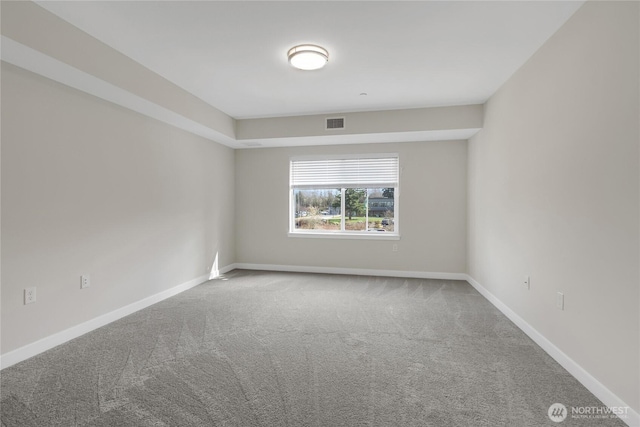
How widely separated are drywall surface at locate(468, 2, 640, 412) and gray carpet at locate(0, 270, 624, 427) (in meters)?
0.35

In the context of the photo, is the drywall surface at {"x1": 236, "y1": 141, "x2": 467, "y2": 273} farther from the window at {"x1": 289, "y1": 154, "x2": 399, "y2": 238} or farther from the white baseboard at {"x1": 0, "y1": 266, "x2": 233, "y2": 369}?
the white baseboard at {"x1": 0, "y1": 266, "x2": 233, "y2": 369}

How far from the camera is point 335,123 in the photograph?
479 cm

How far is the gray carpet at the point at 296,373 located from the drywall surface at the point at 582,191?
35 cm

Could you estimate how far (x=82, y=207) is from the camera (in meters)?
2.97

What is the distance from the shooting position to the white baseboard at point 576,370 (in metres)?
1.77

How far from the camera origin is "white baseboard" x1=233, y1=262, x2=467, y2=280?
5170 millimetres

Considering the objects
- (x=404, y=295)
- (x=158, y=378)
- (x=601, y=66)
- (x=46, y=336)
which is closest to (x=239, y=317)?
(x=158, y=378)

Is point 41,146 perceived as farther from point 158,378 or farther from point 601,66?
point 601,66

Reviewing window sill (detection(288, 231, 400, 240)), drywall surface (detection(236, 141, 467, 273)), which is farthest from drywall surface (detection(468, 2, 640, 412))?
window sill (detection(288, 231, 400, 240))

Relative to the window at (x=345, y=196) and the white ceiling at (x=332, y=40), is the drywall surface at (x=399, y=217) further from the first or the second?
the white ceiling at (x=332, y=40)

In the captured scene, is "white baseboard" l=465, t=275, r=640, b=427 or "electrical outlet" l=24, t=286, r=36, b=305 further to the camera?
"electrical outlet" l=24, t=286, r=36, b=305

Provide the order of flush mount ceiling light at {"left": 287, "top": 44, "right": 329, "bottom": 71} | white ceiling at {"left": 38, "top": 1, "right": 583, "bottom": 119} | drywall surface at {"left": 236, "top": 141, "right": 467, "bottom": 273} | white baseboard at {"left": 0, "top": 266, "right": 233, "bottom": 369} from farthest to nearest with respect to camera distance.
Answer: drywall surface at {"left": 236, "top": 141, "right": 467, "bottom": 273} < flush mount ceiling light at {"left": 287, "top": 44, "right": 329, "bottom": 71} < white baseboard at {"left": 0, "top": 266, "right": 233, "bottom": 369} < white ceiling at {"left": 38, "top": 1, "right": 583, "bottom": 119}

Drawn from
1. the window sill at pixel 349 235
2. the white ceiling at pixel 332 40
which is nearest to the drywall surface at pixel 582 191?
the white ceiling at pixel 332 40

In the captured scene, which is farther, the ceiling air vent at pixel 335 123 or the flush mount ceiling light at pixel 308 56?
the ceiling air vent at pixel 335 123
